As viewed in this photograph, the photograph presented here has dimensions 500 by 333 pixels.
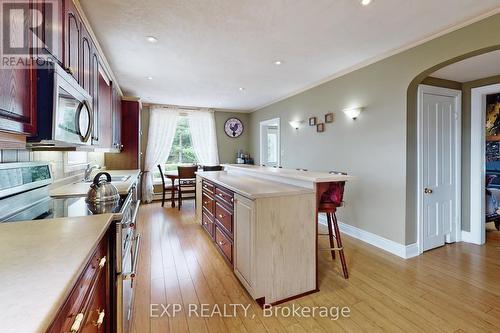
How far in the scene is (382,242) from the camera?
121 inches

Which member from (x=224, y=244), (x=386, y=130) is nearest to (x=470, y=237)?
(x=386, y=130)

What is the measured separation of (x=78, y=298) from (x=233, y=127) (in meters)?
6.34

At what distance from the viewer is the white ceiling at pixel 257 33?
79.2 inches

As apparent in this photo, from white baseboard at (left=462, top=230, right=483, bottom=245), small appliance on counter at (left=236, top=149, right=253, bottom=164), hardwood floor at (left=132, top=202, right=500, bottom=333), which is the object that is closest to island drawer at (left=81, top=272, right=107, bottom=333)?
hardwood floor at (left=132, top=202, right=500, bottom=333)

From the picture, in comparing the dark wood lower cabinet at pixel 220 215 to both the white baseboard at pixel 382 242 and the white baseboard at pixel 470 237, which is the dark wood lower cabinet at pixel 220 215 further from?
the white baseboard at pixel 470 237

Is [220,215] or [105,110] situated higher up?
[105,110]

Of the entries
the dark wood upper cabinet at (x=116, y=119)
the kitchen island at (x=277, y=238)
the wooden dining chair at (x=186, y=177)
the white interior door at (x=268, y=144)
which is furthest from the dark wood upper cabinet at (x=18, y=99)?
the white interior door at (x=268, y=144)

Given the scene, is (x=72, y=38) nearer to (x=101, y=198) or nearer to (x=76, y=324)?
(x=101, y=198)

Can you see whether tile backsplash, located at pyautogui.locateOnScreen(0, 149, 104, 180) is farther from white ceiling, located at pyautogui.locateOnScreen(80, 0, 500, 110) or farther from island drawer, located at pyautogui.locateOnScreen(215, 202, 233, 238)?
island drawer, located at pyautogui.locateOnScreen(215, 202, 233, 238)

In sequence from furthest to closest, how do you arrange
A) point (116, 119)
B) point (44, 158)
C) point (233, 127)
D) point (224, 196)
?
point (233, 127)
point (116, 119)
point (224, 196)
point (44, 158)

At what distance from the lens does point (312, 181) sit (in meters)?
2.07

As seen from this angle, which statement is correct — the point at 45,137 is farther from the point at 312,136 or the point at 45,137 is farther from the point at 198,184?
the point at 312,136

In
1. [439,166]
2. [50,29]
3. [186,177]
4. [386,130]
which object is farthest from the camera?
[186,177]

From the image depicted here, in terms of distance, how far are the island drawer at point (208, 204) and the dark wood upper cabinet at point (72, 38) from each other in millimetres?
1936
